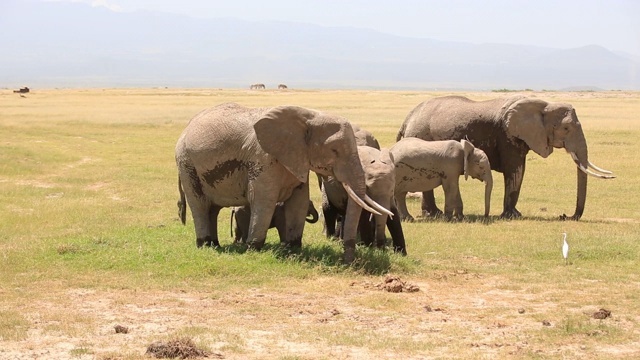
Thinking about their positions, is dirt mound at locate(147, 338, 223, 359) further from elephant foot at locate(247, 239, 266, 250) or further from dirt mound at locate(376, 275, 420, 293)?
elephant foot at locate(247, 239, 266, 250)

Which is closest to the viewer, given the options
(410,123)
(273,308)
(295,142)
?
(273,308)

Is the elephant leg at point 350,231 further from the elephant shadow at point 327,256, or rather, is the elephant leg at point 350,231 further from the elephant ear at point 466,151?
the elephant ear at point 466,151

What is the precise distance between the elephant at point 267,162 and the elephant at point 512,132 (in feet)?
27.0

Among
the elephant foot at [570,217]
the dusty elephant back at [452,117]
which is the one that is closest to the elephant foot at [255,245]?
the elephant foot at [570,217]

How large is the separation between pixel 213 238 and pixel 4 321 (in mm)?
5584

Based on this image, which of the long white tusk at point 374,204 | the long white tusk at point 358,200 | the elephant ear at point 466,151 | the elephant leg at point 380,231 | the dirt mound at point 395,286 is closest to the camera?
the dirt mound at point 395,286

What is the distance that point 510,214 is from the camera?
2191cm

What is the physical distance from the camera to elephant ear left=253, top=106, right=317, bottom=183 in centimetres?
1419

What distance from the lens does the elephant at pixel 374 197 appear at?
14633 millimetres

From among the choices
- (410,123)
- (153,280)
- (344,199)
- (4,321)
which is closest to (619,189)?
(410,123)

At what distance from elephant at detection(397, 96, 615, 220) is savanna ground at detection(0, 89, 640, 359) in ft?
3.42

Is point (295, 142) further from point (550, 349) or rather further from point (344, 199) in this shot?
point (550, 349)

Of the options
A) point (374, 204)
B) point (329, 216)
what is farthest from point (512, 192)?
point (374, 204)

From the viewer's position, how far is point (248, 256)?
14.4 m
